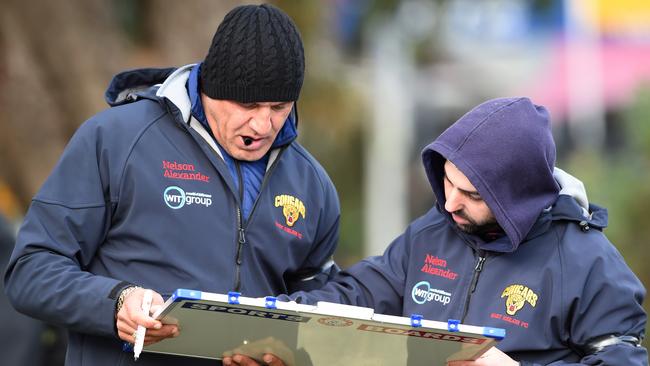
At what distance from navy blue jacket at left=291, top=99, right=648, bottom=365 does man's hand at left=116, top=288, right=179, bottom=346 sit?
581 millimetres

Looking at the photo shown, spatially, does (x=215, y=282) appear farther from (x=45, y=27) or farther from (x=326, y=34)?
(x=326, y=34)

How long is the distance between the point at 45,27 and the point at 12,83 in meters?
0.54

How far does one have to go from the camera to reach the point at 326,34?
12.5 metres

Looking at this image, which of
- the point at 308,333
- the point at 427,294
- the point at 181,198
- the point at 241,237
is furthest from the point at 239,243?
the point at 427,294

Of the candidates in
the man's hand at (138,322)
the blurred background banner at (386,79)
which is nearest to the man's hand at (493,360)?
the man's hand at (138,322)

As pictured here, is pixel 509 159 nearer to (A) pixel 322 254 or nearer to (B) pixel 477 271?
(B) pixel 477 271

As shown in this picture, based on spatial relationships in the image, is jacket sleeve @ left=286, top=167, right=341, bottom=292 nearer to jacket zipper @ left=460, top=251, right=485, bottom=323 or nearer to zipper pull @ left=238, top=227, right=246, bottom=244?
zipper pull @ left=238, top=227, right=246, bottom=244

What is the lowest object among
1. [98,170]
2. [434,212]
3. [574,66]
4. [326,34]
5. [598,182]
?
[574,66]

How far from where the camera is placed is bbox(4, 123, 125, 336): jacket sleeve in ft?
13.2

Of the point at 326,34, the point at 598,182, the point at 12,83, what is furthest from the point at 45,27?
the point at 598,182

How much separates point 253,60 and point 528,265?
114 cm

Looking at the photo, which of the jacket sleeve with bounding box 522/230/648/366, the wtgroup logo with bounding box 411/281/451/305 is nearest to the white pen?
the wtgroup logo with bounding box 411/281/451/305

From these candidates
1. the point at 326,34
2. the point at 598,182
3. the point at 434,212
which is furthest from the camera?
the point at 326,34

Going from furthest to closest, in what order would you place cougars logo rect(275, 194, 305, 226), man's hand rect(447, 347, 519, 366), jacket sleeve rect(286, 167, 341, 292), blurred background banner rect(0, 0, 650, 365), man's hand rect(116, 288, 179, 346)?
blurred background banner rect(0, 0, 650, 365) → jacket sleeve rect(286, 167, 341, 292) → cougars logo rect(275, 194, 305, 226) → man's hand rect(447, 347, 519, 366) → man's hand rect(116, 288, 179, 346)
